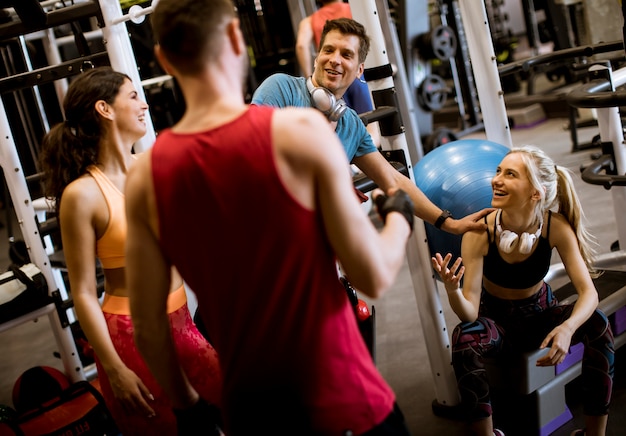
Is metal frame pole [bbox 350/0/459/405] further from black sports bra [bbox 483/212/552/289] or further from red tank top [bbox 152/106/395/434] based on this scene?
red tank top [bbox 152/106/395/434]

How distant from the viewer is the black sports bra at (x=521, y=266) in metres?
2.57

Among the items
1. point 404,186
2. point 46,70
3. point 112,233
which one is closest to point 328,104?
point 404,186

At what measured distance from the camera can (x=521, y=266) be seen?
2.57 metres

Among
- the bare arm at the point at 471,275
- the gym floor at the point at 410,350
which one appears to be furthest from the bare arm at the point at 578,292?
the gym floor at the point at 410,350

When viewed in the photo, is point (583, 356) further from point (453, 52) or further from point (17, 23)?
point (453, 52)

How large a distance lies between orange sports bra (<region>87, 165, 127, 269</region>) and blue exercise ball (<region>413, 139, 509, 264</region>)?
4.49 ft

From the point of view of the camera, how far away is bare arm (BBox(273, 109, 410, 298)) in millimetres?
1174

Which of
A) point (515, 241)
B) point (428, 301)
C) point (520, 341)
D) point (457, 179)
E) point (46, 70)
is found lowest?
point (520, 341)

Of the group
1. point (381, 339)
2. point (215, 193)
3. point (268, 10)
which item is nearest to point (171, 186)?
point (215, 193)

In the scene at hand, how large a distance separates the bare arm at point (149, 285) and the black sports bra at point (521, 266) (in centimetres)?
141

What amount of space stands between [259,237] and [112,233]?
847 millimetres

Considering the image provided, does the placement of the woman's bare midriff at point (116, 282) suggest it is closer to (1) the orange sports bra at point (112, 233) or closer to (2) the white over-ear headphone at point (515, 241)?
(1) the orange sports bra at point (112, 233)

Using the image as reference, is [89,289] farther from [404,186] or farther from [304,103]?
[404,186]

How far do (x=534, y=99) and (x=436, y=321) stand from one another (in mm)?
6455
